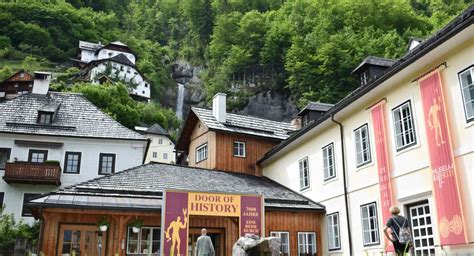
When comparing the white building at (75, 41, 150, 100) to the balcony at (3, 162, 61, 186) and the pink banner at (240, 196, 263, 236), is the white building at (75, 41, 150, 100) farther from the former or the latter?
the pink banner at (240, 196, 263, 236)

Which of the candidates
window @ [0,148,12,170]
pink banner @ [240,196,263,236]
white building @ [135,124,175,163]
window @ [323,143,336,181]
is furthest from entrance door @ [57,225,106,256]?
white building @ [135,124,175,163]

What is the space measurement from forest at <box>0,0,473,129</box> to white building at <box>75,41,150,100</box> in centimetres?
249

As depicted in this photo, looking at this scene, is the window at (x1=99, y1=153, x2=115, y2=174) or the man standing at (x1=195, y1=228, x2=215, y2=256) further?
the window at (x1=99, y1=153, x2=115, y2=174)

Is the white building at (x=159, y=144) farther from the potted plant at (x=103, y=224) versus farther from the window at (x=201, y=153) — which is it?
the potted plant at (x=103, y=224)

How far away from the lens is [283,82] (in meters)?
55.6

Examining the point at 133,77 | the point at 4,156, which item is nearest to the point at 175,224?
the point at 4,156

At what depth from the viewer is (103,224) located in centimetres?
1485

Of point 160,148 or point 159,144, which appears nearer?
point 159,144

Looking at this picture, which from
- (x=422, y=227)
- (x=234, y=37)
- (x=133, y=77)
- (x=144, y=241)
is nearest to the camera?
(x=422, y=227)

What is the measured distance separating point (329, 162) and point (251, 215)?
14.3 feet

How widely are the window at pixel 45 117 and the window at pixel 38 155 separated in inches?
77.5

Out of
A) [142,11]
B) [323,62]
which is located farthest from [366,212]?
[142,11]

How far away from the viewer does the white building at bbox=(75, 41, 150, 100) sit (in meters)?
69.9

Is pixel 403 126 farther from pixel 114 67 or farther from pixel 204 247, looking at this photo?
pixel 114 67
